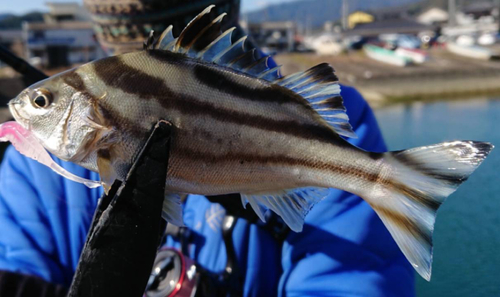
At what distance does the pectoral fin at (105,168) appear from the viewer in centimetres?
100

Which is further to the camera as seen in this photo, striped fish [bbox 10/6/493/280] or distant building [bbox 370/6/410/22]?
distant building [bbox 370/6/410/22]

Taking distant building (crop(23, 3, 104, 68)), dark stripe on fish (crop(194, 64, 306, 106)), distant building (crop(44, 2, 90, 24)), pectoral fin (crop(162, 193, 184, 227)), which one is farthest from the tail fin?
distant building (crop(44, 2, 90, 24))

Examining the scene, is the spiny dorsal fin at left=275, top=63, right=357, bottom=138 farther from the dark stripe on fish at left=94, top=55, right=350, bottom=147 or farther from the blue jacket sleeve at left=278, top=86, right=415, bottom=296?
the blue jacket sleeve at left=278, top=86, right=415, bottom=296

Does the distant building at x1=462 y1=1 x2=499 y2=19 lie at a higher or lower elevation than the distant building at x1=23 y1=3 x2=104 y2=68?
lower

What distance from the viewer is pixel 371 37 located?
45.1m

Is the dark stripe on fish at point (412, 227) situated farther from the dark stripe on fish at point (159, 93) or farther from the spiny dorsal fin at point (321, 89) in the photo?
the dark stripe on fish at point (159, 93)

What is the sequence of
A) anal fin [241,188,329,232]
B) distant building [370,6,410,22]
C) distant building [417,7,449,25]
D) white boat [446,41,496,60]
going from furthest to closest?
distant building [370,6,410,22], distant building [417,7,449,25], white boat [446,41,496,60], anal fin [241,188,329,232]

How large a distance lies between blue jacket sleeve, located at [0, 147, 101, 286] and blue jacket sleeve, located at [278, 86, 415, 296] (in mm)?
863

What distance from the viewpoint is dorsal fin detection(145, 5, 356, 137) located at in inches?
41.3

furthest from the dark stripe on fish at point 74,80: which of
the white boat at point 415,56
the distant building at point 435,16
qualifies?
the distant building at point 435,16

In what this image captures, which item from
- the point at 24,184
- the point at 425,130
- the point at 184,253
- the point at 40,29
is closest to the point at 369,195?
the point at 184,253

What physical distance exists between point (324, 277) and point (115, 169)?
97cm

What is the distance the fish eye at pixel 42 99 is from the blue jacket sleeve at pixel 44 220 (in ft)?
3.56

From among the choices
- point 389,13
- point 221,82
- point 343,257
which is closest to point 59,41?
point 343,257
